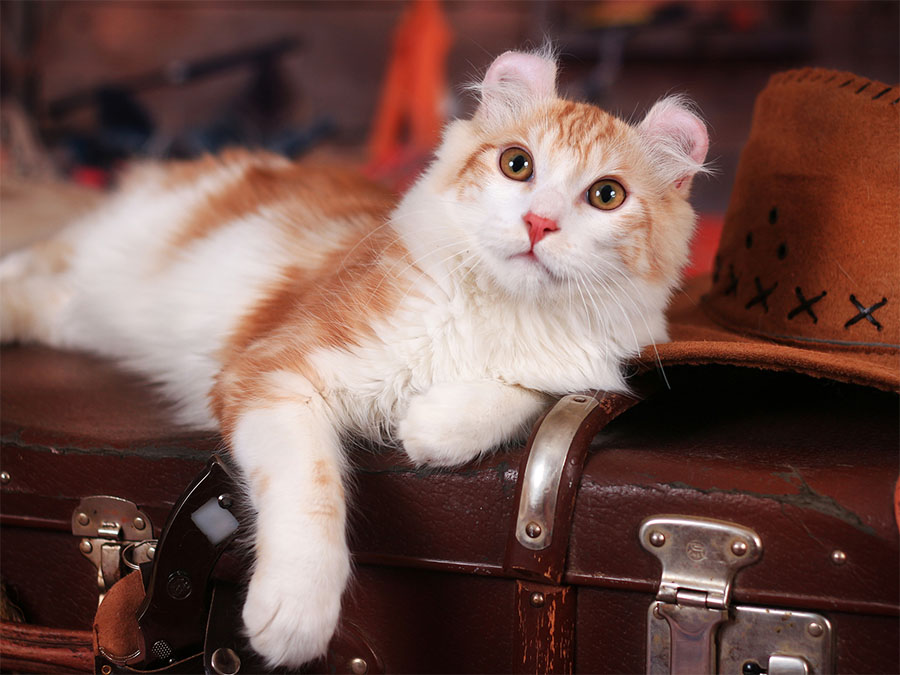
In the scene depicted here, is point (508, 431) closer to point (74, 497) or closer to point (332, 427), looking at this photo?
point (332, 427)

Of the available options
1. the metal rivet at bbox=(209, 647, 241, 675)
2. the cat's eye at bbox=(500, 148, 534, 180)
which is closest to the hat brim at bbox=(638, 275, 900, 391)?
the cat's eye at bbox=(500, 148, 534, 180)

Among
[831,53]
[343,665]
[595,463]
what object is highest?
[831,53]

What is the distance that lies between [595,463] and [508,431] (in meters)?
0.11

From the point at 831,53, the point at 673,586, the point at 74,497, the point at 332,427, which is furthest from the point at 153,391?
the point at 831,53

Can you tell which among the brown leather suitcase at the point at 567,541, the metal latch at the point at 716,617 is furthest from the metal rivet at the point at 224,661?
the metal latch at the point at 716,617

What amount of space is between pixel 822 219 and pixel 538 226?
397 mm

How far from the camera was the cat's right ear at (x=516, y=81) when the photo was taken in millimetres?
958

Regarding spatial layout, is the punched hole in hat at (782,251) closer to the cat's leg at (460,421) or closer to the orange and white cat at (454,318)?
the orange and white cat at (454,318)

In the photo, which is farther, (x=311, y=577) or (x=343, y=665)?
(x=343, y=665)

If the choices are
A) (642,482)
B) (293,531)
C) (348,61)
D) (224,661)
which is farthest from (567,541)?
(348,61)

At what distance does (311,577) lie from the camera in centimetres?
71

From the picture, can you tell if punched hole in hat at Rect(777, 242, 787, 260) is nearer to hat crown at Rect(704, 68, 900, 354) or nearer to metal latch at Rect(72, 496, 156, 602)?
hat crown at Rect(704, 68, 900, 354)

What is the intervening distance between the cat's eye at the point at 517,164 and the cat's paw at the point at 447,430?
255mm

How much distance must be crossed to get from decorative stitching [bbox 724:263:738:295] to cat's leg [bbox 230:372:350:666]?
0.60 metres
